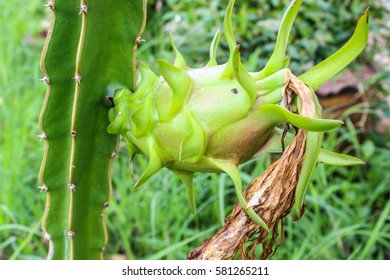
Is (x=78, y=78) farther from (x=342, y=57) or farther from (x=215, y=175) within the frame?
(x=215, y=175)

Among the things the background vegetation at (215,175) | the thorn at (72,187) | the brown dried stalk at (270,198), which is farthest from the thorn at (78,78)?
the background vegetation at (215,175)

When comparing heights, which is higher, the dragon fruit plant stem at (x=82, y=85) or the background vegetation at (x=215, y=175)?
the background vegetation at (x=215, y=175)

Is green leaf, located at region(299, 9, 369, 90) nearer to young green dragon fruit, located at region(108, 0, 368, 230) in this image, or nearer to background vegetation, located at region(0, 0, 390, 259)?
young green dragon fruit, located at region(108, 0, 368, 230)

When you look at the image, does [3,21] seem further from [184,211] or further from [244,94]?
[244,94]

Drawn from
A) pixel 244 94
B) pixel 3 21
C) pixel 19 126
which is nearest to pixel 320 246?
pixel 244 94

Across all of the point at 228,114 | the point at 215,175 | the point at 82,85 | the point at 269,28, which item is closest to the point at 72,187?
the point at 82,85

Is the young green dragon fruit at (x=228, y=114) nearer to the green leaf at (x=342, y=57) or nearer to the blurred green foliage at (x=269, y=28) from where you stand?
the green leaf at (x=342, y=57)
